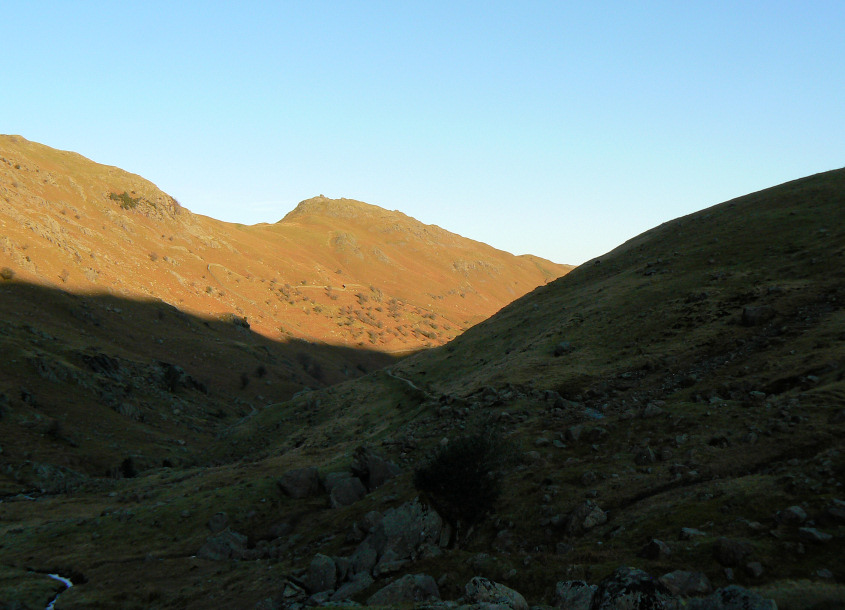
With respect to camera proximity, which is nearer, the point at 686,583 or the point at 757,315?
the point at 686,583

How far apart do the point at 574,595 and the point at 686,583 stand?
3292 mm

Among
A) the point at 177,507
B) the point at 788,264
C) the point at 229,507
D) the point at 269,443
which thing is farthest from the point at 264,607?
the point at 788,264

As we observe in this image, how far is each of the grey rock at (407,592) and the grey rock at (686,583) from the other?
7.89 metres

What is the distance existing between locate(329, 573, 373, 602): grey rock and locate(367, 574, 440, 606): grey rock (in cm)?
197

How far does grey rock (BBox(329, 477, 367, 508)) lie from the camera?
3794cm

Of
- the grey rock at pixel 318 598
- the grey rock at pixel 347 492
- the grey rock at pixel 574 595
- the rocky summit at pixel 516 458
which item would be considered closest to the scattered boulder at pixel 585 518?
the rocky summit at pixel 516 458

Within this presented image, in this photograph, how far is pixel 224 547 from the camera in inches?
1393

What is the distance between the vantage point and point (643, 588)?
1528 centimetres

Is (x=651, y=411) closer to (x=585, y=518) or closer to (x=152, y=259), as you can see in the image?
(x=585, y=518)

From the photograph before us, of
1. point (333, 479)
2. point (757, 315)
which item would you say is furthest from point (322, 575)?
point (757, 315)

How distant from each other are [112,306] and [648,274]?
89327mm

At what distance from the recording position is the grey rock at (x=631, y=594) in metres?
15.0

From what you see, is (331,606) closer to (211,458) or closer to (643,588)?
(643,588)

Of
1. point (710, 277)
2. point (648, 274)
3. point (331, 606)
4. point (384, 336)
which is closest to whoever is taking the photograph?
point (331, 606)
